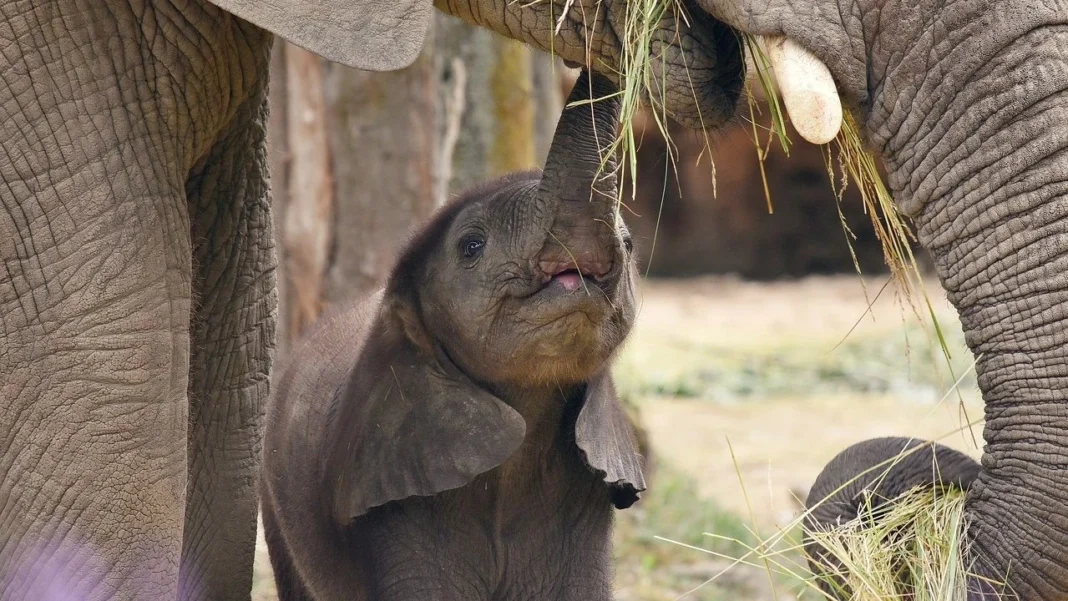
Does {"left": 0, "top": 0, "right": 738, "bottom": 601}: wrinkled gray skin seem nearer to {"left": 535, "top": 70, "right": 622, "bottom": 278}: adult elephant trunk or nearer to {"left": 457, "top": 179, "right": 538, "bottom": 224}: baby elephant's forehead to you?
{"left": 535, "top": 70, "right": 622, "bottom": 278}: adult elephant trunk

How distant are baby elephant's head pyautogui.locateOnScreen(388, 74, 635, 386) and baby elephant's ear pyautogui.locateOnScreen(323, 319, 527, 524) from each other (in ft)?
0.26

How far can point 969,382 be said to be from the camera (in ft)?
39.8

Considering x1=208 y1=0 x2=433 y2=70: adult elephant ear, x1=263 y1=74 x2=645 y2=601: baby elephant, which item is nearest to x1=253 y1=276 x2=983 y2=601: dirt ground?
x1=263 y1=74 x2=645 y2=601: baby elephant

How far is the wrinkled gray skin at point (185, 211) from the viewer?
3.26m

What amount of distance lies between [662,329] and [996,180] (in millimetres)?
→ 12048

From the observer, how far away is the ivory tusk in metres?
3.24

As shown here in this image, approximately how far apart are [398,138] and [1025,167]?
4641mm

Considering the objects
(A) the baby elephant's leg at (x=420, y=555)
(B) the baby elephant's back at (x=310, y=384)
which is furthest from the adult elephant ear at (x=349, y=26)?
(B) the baby elephant's back at (x=310, y=384)

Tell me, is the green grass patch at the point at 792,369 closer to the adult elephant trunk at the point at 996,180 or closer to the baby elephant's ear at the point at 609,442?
the baby elephant's ear at the point at 609,442

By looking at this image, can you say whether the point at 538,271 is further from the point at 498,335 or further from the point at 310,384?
the point at 310,384

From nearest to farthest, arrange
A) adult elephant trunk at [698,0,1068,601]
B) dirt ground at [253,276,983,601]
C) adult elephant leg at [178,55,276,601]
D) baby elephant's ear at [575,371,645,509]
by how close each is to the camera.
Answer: adult elephant trunk at [698,0,1068,601], baby elephant's ear at [575,371,645,509], adult elephant leg at [178,55,276,601], dirt ground at [253,276,983,601]

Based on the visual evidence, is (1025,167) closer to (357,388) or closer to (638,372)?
(357,388)

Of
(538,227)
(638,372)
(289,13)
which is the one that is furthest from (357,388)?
(638,372)

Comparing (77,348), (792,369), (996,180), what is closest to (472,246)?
(77,348)
